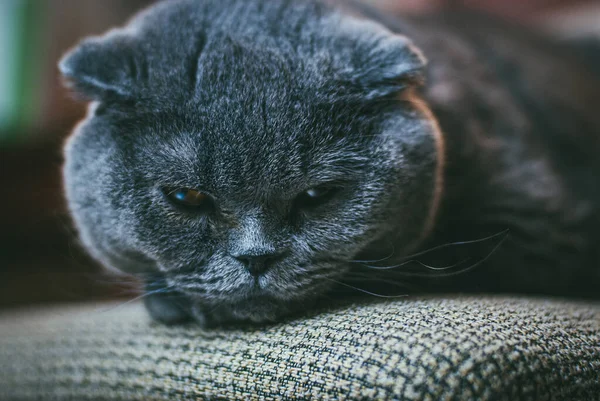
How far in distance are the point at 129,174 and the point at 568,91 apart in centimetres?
102

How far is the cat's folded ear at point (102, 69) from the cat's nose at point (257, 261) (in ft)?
0.92

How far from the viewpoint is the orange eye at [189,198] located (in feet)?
2.46

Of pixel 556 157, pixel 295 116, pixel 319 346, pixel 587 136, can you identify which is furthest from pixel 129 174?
pixel 587 136

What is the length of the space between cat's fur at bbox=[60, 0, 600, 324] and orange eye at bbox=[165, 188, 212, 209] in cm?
1

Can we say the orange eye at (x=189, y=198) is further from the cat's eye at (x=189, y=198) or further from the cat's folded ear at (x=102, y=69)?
the cat's folded ear at (x=102, y=69)

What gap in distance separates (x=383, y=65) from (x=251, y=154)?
232 millimetres

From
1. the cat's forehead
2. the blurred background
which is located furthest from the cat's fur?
the blurred background

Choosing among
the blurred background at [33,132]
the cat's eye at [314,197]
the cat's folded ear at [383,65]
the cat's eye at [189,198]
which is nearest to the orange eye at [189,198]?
the cat's eye at [189,198]

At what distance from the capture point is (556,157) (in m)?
1.14

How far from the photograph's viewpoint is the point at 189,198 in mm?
752

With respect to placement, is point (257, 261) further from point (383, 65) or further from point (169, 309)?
point (383, 65)

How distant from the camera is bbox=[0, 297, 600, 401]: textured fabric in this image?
0.55 m

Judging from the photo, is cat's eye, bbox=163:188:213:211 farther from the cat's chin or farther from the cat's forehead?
the cat's chin

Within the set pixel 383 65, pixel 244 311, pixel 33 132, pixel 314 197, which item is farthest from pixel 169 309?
pixel 33 132
